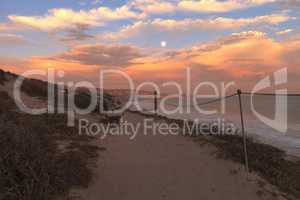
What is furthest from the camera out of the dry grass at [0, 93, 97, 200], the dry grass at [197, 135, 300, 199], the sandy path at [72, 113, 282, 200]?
the dry grass at [197, 135, 300, 199]

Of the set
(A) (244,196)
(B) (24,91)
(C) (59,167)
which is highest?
(B) (24,91)

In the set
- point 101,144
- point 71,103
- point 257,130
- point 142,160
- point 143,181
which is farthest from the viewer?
point 71,103

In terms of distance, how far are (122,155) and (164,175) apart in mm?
2013

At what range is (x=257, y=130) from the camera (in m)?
15.7

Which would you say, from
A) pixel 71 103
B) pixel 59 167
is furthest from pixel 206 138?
pixel 71 103

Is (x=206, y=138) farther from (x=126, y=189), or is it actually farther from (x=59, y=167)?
(x=59, y=167)

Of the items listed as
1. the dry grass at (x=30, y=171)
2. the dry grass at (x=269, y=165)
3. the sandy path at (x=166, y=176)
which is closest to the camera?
the dry grass at (x=30, y=171)

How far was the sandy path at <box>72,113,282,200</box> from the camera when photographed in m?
5.74

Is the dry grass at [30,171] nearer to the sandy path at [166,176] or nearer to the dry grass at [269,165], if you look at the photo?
the sandy path at [166,176]

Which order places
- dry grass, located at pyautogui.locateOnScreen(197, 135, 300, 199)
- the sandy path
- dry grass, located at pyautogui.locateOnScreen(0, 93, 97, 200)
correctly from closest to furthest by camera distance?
1. dry grass, located at pyautogui.locateOnScreen(0, 93, 97, 200)
2. the sandy path
3. dry grass, located at pyautogui.locateOnScreen(197, 135, 300, 199)

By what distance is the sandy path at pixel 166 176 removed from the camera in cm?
574

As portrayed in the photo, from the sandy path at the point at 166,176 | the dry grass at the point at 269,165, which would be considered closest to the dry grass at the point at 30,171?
the sandy path at the point at 166,176

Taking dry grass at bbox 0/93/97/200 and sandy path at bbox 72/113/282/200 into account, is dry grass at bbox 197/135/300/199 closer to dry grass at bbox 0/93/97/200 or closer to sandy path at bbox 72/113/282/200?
sandy path at bbox 72/113/282/200

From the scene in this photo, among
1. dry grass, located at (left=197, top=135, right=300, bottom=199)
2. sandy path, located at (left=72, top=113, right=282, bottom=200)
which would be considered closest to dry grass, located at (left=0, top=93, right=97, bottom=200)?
sandy path, located at (left=72, top=113, right=282, bottom=200)
